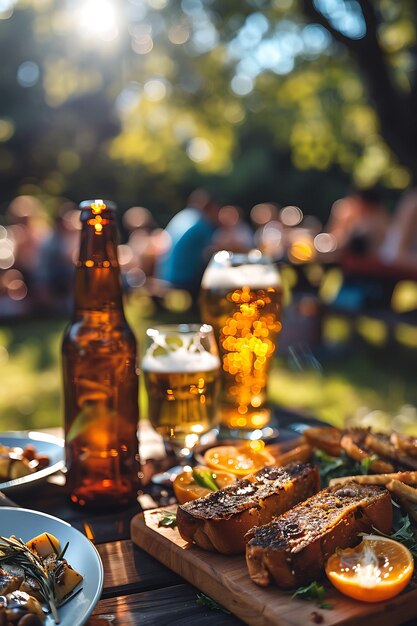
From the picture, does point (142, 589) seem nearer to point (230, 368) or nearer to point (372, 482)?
point (372, 482)

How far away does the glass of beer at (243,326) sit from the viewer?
7.50 feet

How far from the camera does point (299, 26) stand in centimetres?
1440

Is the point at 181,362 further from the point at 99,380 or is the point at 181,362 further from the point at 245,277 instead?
the point at 245,277

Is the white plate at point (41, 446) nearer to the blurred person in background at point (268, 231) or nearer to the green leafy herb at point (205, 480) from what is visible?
the green leafy herb at point (205, 480)

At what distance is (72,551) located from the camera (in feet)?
4.42

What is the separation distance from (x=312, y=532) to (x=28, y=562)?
50 centimetres

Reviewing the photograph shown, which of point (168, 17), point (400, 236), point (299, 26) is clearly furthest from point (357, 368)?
point (168, 17)

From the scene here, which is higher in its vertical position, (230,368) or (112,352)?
(112,352)

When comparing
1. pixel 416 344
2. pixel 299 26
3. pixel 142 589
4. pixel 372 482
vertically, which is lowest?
pixel 416 344

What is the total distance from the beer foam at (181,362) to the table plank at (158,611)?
0.68 meters

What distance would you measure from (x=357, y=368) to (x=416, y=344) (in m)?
2.12

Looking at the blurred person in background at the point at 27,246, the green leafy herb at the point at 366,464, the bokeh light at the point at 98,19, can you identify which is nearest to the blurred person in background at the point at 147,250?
the blurred person in background at the point at 27,246

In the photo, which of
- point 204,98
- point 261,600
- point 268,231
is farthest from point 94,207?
point 204,98

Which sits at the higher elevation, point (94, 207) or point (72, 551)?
point (94, 207)
